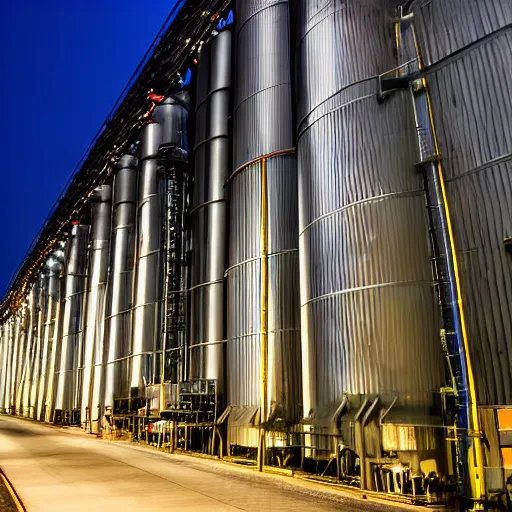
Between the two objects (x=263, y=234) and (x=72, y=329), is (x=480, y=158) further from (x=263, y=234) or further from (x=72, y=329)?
(x=72, y=329)

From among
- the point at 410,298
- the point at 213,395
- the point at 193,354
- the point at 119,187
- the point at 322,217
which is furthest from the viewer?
the point at 119,187

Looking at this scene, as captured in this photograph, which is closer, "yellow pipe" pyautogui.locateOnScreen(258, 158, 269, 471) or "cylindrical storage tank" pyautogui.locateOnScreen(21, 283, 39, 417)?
"yellow pipe" pyautogui.locateOnScreen(258, 158, 269, 471)

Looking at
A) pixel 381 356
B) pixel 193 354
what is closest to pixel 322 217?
pixel 381 356

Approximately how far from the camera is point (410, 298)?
11273mm

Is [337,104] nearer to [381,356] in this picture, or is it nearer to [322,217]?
[322,217]

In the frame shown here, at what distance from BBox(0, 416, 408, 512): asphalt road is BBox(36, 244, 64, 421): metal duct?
2791 centimetres

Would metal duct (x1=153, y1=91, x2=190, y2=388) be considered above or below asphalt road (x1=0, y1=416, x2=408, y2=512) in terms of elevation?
above

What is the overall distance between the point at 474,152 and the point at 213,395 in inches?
451

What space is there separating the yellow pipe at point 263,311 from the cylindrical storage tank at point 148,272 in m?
10.1

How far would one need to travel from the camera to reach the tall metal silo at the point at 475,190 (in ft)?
31.0

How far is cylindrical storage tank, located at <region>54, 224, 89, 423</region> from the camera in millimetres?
36250

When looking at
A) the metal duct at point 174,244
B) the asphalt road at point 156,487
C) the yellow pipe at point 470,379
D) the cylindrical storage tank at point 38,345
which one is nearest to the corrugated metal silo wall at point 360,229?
the yellow pipe at point 470,379

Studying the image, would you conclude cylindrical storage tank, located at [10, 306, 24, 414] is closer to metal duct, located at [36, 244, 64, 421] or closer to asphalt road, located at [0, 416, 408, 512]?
metal duct, located at [36, 244, 64, 421]

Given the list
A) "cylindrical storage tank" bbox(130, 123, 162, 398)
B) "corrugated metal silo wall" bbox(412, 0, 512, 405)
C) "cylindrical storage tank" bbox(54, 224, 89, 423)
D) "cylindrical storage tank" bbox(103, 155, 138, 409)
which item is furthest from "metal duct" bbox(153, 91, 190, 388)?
"cylindrical storage tank" bbox(54, 224, 89, 423)
